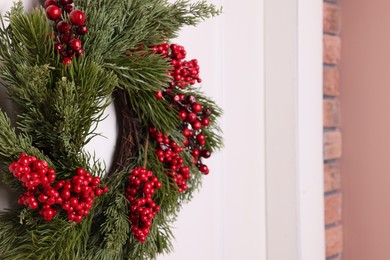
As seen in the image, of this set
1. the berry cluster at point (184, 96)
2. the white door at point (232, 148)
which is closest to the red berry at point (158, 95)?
the berry cluster at point (184, 96)

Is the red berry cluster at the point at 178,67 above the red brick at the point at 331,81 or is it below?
below

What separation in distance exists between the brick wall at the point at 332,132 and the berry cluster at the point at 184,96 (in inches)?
29.8

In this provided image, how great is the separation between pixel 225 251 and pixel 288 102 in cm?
39

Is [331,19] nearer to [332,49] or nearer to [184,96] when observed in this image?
[332,49]

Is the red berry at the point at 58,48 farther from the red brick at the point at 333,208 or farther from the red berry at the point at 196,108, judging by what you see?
the red brick at the point at 333,208

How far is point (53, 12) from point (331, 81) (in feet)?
3.44

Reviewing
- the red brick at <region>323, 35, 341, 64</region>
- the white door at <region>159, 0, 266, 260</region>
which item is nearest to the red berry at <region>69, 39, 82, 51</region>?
the white door at <region>159, 0, 266, 260</region>

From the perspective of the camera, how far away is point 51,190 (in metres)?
0.63

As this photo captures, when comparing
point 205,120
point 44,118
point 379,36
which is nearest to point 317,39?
point 379,36

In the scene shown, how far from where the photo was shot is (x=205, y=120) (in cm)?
83

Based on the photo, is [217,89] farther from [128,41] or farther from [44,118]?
[44,118]

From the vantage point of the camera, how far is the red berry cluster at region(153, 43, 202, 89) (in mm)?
803

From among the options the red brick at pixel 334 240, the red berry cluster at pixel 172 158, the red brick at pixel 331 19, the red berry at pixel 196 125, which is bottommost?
the red brick at pixel 334 240

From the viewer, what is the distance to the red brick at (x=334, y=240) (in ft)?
5.06
